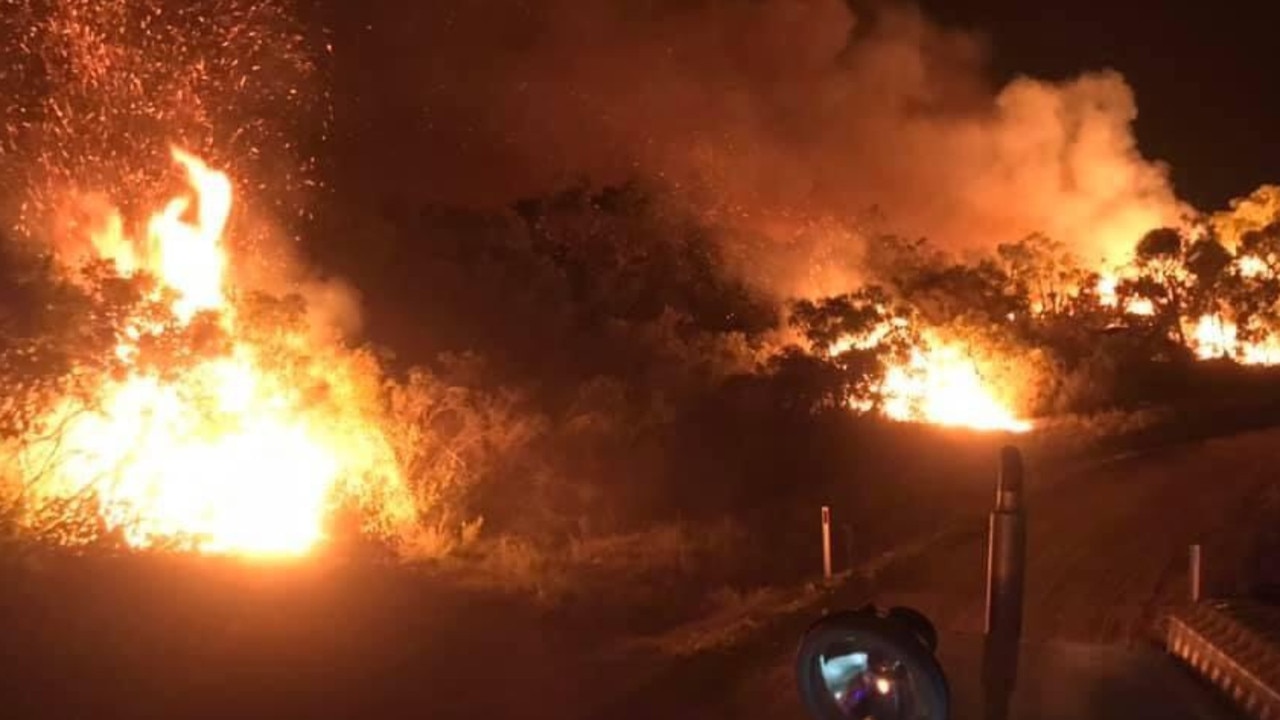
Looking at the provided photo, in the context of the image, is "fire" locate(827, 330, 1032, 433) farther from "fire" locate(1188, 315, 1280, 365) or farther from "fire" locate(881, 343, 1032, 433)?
"fire" locate(1188, 315, 1280, 365)

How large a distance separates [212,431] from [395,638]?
4302 mm

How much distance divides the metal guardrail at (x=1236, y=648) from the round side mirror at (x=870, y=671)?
852 mm

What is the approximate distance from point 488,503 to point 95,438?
269 inches

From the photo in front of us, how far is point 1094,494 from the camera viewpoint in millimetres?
15789

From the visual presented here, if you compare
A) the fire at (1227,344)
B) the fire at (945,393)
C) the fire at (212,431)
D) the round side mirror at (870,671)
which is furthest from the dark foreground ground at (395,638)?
the fire at (1227,344)

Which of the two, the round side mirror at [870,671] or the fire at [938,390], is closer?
the round side mirror at [870,671]

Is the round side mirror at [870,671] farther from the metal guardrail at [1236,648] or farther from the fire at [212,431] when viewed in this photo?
the fire at [212,431]

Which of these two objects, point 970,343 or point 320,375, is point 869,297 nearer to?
point 970,343

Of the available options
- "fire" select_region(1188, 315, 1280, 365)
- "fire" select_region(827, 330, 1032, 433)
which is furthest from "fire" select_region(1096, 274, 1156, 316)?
"fire" select_region(827, 330, 1032, 433)

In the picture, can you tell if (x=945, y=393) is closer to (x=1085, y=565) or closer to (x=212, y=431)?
(x=1085, y=565)

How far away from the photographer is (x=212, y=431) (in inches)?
483

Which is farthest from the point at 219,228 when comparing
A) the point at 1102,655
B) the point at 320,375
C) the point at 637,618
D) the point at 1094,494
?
the point at 1102,655

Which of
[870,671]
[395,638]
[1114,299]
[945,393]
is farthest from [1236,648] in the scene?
[1114,299]

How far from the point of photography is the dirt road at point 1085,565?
25.9 ft
